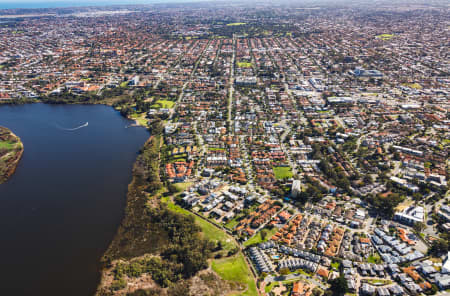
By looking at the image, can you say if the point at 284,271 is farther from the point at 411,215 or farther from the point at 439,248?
the point at 411,215

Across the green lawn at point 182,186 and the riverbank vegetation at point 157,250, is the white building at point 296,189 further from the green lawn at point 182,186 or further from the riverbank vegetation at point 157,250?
the green lawn at point 182,186

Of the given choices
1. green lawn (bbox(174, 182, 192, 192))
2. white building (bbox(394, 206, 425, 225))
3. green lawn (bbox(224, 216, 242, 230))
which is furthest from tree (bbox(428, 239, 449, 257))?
green lawn (bbox(174, 182, 192, 192))

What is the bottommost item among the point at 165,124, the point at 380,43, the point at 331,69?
the point at 165,124

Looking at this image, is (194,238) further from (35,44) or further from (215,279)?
(35,44)

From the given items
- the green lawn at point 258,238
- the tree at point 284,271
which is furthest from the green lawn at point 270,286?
the green lawn at point 258,238

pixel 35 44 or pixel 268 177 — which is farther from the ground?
pixel 35 44

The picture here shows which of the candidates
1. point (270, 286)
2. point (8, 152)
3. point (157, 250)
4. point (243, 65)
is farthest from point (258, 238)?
point (243, 65)

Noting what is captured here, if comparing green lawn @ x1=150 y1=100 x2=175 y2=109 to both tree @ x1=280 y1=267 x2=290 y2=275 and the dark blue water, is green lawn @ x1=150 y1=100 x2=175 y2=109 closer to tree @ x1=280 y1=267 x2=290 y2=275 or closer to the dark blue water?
the dark blue water

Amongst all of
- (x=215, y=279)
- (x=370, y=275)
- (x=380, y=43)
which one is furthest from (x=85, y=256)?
(x=380, y=43)
